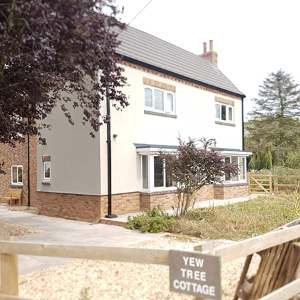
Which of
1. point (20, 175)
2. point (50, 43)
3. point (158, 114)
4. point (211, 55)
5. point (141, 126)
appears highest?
point (211, 55)

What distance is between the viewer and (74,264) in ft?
19.4

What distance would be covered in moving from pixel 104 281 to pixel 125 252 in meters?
1.82

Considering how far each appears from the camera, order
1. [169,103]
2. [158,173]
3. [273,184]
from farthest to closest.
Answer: [273,184]
[169,103]
[158,173]

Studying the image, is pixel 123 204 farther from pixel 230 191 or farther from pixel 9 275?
pixel 9 275

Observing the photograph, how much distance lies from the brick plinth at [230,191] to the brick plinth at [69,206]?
24.3 feet

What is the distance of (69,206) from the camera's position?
12.2 metres

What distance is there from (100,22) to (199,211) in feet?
23.4

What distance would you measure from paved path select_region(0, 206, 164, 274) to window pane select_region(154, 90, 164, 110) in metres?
5.61

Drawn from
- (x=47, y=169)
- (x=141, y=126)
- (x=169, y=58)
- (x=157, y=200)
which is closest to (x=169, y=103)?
(x=141, y=126)

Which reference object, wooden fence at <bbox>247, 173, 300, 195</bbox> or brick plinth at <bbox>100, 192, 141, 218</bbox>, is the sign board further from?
wooden fence at <bbox>247, 173, 300, 195</bbox>

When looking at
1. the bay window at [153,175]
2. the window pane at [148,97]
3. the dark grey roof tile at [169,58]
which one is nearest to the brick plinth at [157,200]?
the bay window at [153,175]

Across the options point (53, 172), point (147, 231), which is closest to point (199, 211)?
point (147, 231)

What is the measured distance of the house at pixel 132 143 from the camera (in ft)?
37.7

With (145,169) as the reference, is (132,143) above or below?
above
